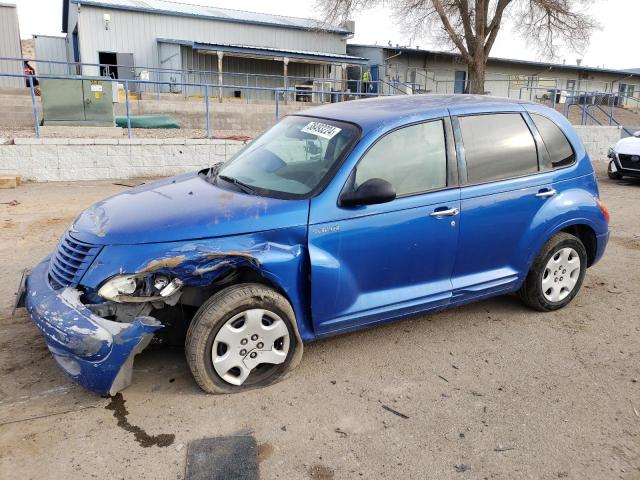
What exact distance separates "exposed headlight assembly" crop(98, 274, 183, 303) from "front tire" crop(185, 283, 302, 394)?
0.73ft

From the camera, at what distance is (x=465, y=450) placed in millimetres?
2738

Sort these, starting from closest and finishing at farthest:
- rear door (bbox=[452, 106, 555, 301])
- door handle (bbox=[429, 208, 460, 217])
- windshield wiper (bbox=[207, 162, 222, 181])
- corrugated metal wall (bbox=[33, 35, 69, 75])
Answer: door handle (bbox=[429, 208, 460, 217]), rear door (bbox=[452, 106, 555, 301]), windshield wiper (bbox=[207, 162, 222, 181]), corrugated metal wall (bbox=[33, 35, 69, 75])

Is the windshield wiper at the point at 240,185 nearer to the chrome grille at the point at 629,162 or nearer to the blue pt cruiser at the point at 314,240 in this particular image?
the blue pt cruiser at the point at 314,240

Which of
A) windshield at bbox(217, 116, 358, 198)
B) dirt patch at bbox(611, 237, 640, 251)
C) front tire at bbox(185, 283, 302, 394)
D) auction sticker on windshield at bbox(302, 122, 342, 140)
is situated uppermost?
auction sticker on windshield at bbox(302, 122, 342, 140)

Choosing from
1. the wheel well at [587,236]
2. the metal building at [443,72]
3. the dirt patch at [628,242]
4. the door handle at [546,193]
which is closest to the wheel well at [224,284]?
the door handle at [546,193]

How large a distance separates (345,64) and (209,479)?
106 ft

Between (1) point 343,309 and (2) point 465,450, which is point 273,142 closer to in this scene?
(1) point 343,309

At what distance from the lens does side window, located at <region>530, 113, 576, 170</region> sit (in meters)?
4.23

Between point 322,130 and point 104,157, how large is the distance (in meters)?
8.08

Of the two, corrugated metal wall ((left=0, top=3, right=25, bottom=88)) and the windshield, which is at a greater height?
corrugated metal wall ((left=0, top=3, right=25, bottom=88))

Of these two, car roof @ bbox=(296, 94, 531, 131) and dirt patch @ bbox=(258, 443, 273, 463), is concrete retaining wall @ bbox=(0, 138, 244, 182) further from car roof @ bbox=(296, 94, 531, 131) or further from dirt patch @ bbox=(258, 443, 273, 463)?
dirt patch @ bbox=(258, 443, 273, 463)

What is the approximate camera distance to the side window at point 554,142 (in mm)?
4234

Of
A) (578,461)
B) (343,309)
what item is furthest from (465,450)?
(343,309)

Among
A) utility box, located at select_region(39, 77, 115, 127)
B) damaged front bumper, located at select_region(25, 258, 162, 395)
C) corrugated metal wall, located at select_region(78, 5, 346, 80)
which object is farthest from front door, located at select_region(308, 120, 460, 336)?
corrugated metal wall, located at select_region(78, 5, 346, 80)
